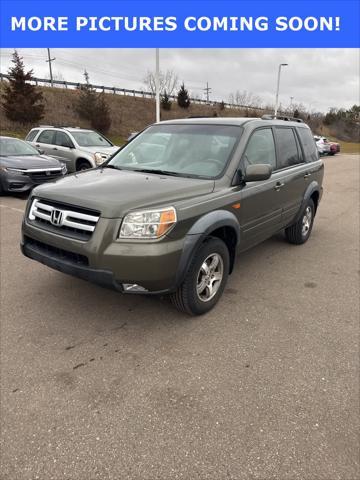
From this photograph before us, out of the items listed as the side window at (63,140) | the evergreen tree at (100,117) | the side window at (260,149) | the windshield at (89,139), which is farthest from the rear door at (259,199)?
the evergreen tree at (100,117)

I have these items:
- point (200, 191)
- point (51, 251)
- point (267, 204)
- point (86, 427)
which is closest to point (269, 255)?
point (267, 204)

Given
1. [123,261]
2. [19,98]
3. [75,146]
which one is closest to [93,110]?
[19,98]

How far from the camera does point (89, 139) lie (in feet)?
37.9

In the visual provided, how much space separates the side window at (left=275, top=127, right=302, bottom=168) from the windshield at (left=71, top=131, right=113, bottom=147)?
7685 millimetres

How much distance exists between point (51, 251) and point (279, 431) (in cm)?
A: 225

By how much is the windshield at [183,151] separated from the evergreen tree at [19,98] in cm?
2668

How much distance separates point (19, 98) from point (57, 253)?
93.1ft

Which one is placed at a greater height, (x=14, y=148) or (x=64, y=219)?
(x=14, y=148)

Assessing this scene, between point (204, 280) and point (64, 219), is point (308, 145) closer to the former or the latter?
point (204, 280)

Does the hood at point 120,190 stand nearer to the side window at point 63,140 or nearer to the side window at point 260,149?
the side window at point 260,149

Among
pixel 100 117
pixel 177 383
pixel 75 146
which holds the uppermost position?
pixel 100 117

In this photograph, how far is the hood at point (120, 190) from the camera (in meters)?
2.87

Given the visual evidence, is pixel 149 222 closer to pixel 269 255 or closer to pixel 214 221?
pixel 214 221

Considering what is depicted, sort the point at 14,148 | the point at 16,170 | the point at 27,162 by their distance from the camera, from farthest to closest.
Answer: the point at 14,148 < the point at 27,162 < the point at 16,170
